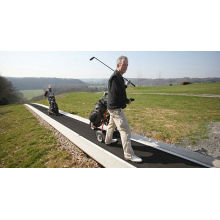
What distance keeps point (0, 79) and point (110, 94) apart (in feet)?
111

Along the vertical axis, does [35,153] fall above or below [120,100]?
below

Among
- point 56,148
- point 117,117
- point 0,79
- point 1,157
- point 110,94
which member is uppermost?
point 0,79

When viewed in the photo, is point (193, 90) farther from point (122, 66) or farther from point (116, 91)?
point (116, 91)

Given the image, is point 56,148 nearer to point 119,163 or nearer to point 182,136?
point 119,163

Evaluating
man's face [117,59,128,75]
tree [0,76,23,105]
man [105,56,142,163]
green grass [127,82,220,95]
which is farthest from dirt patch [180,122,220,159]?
tree [0,76,23,105]

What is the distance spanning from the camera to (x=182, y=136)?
478 cm

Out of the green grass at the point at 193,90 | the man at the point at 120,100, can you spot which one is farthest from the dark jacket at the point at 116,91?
the green grass at the point at 193,90

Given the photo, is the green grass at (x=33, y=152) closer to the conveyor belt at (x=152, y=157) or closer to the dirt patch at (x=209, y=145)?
the conveyor belt at (x=152, y=157)

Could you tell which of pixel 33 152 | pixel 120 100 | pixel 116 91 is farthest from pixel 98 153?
pixel 33 152

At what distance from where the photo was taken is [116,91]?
2773 mm

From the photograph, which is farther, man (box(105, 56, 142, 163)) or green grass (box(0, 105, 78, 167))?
green grass (box(0, 105, 78, 167))

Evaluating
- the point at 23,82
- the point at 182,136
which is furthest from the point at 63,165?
the point at 23,82

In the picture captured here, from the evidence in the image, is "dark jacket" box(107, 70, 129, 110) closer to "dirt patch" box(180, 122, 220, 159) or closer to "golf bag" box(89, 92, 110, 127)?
"golf bag" box(89, 92, 110, 127)

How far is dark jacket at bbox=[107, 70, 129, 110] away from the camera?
2723 mm
